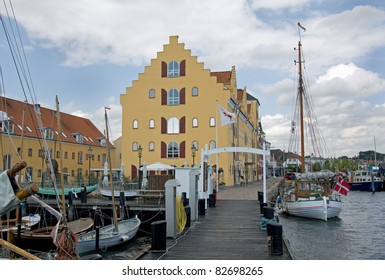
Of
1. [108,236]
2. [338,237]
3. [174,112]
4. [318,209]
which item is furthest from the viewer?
[174,112]

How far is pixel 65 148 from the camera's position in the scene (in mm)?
39906

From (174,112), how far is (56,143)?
12507 millimetres

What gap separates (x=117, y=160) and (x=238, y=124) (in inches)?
594

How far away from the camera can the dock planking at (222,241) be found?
809cm

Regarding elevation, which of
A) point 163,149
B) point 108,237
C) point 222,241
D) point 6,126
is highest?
point 6,126

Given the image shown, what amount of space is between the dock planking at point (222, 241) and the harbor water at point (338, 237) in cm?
146

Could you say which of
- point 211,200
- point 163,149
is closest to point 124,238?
point 211,200

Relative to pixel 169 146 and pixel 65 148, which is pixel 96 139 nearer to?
pixel 65 148

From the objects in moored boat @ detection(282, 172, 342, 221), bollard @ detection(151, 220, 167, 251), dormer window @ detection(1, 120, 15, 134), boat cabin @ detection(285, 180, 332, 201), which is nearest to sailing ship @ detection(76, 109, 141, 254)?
dormer window @ detection(1, 120, 15, 134)

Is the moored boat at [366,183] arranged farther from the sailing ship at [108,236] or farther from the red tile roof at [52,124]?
the sailing ship at [108,236]

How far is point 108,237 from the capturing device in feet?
41.2

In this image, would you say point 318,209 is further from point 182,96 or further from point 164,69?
point 164,69

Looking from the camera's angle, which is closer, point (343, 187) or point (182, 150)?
point (343, 187)
